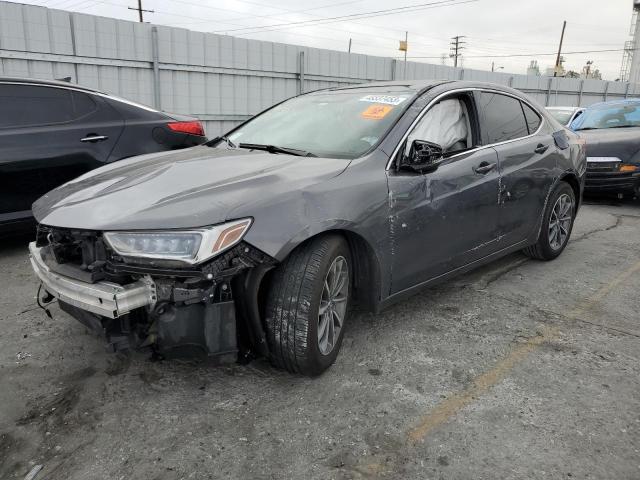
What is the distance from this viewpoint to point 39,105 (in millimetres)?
4641

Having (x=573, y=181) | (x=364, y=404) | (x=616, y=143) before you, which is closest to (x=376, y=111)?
(x=364, y=404)

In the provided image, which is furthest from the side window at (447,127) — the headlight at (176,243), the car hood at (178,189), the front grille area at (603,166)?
the front grille area at (603,166)

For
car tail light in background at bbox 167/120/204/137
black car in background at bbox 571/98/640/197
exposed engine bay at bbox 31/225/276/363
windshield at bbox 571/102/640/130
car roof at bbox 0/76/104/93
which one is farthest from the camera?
windshield at bbox 571/102/640/130

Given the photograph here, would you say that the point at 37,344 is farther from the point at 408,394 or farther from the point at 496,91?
the point at 496,91

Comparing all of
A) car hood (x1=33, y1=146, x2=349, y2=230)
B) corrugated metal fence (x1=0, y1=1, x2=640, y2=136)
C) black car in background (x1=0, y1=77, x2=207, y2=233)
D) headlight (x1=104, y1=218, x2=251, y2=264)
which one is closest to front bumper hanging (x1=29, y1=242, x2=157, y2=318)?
headlight (x1=104, y1=218, x2=251, y2=264)

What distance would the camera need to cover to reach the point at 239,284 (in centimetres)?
240

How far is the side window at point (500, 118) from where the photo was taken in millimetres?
3840

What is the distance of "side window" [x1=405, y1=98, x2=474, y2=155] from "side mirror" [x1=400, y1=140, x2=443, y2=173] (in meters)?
0.15

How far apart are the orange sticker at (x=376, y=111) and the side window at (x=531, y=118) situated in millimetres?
1677

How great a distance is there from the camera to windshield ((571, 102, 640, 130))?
8.33 metres

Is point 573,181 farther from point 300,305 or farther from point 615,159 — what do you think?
point 300,305

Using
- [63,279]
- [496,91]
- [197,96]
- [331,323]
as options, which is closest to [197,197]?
[63,279]

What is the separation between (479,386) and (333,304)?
860 mm

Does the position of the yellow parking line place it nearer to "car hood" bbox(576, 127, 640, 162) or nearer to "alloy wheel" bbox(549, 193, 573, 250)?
"alloy wheel" bbox(549, 193, 573, 250)
